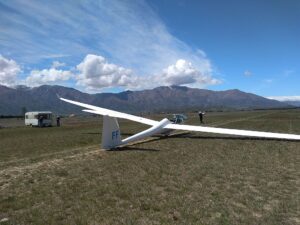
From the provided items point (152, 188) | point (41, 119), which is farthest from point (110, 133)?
point (41, 119)

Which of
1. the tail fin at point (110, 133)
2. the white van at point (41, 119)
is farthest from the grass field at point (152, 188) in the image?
the white van at point (41, 119)

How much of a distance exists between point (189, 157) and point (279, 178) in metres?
5.79

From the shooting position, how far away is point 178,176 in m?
13.2

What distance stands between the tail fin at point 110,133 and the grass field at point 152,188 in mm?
1352

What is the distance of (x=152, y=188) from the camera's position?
11.5m

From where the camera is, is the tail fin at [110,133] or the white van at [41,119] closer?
the tail fin at [110,133]

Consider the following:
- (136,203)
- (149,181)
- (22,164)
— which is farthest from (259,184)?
(22,164)

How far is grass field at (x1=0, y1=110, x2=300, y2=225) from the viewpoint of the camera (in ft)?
28.8

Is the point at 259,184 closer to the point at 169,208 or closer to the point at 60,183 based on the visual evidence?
the point at 169,208

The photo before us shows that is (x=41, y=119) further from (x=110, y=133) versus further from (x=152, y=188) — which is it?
(x=152, y=188)

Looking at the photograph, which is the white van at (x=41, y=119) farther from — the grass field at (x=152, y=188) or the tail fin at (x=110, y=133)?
the tail fin at (x=110, y=133)

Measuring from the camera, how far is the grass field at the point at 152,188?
878 centimetres

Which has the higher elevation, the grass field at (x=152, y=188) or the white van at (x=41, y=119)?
the white van at (x=41, y=119)

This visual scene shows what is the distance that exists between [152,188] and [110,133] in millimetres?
8872
